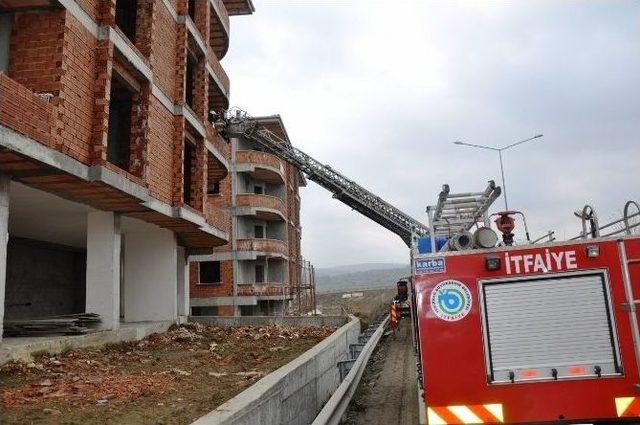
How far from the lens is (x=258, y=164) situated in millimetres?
35250

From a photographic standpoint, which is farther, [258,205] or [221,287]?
[258,205]

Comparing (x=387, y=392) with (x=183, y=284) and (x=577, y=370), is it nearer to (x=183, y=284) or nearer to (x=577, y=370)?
(x=577, y=370)

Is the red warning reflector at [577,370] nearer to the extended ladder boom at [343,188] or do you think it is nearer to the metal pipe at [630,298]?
the metal pipe at [630,298]

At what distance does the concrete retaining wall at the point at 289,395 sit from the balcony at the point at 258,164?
2440 centimetres

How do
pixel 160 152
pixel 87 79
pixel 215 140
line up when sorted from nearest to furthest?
pixel 87 79 → pixel 160 152 → pixel 215 140

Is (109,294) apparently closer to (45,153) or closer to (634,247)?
(45,153)

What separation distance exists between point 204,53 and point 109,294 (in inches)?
396

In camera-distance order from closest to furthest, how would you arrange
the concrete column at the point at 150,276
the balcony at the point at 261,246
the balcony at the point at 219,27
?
the concrete column at the point at 150,276, the balcony at the point at 219,27, the balcony at the point at 261,246

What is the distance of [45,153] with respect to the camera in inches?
357

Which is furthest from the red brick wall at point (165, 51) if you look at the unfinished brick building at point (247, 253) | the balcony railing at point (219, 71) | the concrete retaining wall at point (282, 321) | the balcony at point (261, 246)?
the balcony at point (261, 246)

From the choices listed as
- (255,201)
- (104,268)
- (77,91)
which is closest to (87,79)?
(77,91)

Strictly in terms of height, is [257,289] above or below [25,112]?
below

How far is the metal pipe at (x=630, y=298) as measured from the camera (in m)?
4.58

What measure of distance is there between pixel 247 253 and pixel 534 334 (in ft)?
97.8
